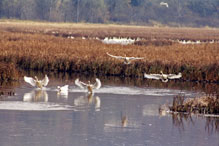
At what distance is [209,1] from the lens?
116500 millimetres

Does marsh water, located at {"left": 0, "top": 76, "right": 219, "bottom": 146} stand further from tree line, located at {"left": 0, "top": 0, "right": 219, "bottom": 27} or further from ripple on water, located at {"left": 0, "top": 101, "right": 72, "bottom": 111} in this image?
tree line, located at {"left": 0, "top": 0, "right": 219, "bottom": 27}

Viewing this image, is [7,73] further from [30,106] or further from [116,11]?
[116,11]

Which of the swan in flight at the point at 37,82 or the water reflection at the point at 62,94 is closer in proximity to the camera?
the water reflection at the point at 62,94

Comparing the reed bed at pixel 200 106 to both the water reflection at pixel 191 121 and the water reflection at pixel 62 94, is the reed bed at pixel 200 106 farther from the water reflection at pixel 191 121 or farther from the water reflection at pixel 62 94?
the water reflection at pixel 62 94

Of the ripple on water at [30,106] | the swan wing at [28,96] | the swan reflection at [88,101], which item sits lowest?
the swan reflection at [88,101]

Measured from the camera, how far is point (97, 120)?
15.3 m

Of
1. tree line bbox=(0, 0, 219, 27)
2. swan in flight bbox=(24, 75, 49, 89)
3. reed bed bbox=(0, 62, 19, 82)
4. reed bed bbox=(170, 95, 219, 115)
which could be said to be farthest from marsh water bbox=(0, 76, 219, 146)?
tree line bbox=(0, 0, 219, 27)

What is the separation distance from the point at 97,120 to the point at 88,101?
3.19m

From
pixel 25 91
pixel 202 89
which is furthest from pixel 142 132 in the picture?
pixel 202 89

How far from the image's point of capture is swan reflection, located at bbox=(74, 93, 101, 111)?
58.1 ft

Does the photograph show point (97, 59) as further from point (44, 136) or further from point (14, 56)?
point (44, 136)

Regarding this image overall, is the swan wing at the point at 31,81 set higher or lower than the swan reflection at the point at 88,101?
higher

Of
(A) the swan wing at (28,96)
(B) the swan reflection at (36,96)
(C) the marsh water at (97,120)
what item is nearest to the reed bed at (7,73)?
(C) the marsh water at (97,120)

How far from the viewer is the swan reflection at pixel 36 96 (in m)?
18.2
